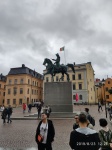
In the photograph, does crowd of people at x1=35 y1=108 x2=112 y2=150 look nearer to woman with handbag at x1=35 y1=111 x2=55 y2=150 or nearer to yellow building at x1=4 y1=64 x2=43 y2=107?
woman with handbag at x1=35 y1=111 x2=55 y2=150

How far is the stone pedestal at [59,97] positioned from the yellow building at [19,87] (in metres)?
40.5

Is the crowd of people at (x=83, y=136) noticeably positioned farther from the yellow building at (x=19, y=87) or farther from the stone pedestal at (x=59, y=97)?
the yellow building at (x=19, y=87)

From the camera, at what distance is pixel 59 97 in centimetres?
2208

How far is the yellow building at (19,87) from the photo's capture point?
62.2 m

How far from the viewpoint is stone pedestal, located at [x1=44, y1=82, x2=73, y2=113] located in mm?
21656

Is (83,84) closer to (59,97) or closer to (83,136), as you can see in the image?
(59,97)

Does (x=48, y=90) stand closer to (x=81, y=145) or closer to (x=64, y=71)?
(x=64, y=71)

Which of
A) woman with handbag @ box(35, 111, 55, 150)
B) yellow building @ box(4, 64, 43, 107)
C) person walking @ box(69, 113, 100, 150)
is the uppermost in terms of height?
yellow building @ box(4, 64, 43, 107)

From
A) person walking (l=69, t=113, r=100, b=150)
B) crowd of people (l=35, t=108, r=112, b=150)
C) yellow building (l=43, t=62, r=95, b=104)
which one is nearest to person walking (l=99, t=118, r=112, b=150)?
crowd of people (l=35, t=108, r=112, b=150)

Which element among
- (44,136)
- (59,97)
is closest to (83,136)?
(44,136)

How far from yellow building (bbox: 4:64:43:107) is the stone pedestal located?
1596 inches

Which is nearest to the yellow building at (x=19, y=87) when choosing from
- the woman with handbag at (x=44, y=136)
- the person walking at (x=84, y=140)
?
the woman with handbag at (x=44, y=136)

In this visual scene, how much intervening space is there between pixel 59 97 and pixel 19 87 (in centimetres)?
4389

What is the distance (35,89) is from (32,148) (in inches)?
2545
